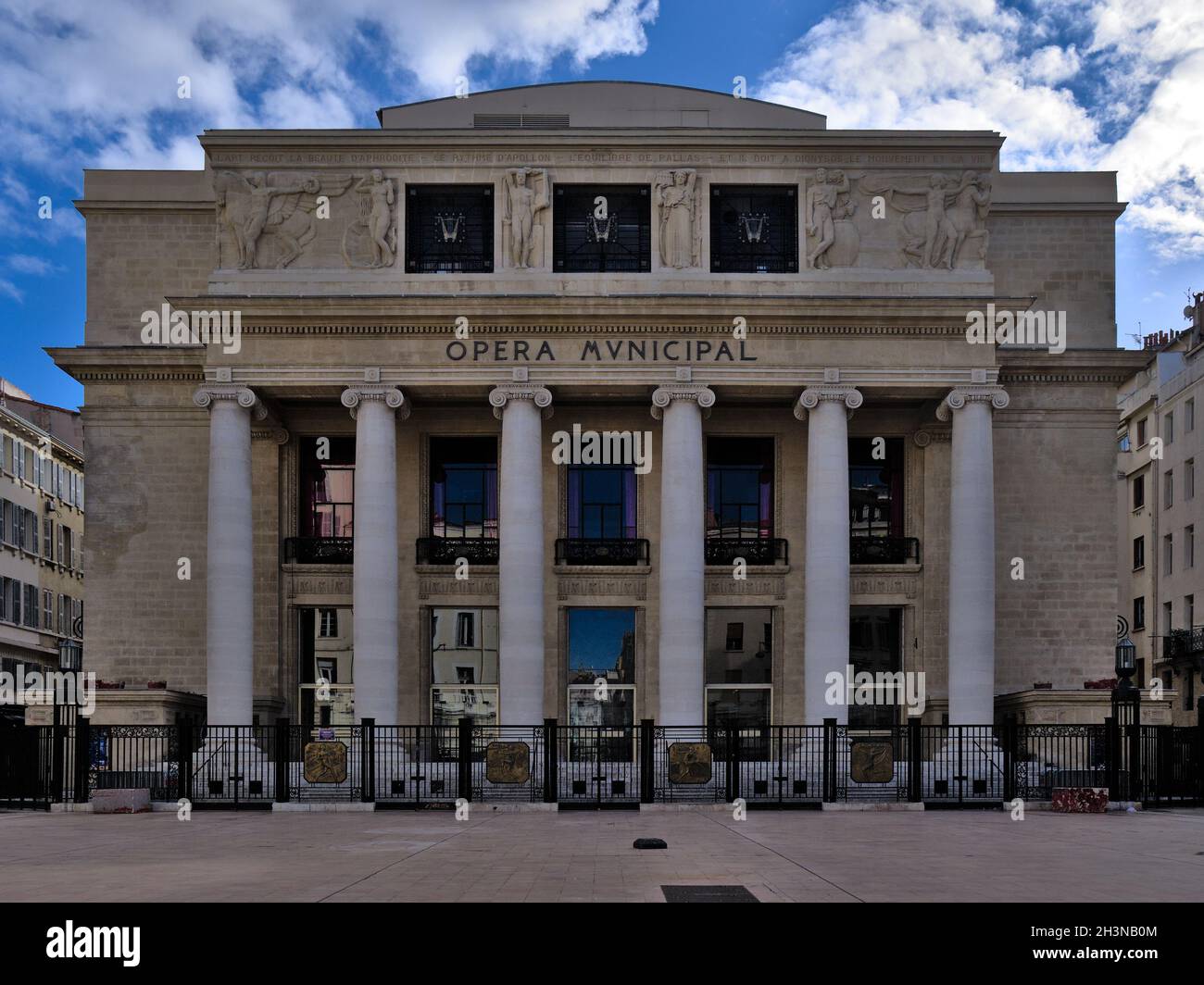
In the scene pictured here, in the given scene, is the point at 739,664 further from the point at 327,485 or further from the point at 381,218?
the point at 381,218

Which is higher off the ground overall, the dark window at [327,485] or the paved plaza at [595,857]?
the dark window at [327,485]

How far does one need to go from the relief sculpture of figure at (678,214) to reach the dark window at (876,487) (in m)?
8.05

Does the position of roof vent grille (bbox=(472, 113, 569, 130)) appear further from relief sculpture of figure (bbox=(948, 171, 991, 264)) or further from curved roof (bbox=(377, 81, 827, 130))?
relief sculpture of figure (bbox=(948, 171, 991, 264))

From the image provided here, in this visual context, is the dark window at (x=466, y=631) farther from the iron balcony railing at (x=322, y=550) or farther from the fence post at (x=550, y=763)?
the fence post at (x=550, y=763)

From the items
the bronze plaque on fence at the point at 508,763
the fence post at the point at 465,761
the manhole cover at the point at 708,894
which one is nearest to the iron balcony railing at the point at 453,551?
the bronze plaque on fence at the point at 508,763

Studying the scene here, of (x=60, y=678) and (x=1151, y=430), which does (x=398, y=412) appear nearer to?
(x=60, y=678)

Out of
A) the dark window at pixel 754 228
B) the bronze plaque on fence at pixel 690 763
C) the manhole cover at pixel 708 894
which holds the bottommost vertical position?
the bronze plaque on fence at pixel 690 763

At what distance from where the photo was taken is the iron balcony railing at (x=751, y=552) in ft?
137

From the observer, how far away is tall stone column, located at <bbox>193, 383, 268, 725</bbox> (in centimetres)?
3791

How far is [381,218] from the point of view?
40219 mm

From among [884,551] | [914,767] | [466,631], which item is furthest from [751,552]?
[914,767]

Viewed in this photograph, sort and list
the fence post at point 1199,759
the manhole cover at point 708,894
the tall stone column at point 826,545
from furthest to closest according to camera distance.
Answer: the tall stone column at point 826,545
the fence post at point 1199,759
the manhole cover at point 708,894

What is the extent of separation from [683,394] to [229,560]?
13391 millimetres
